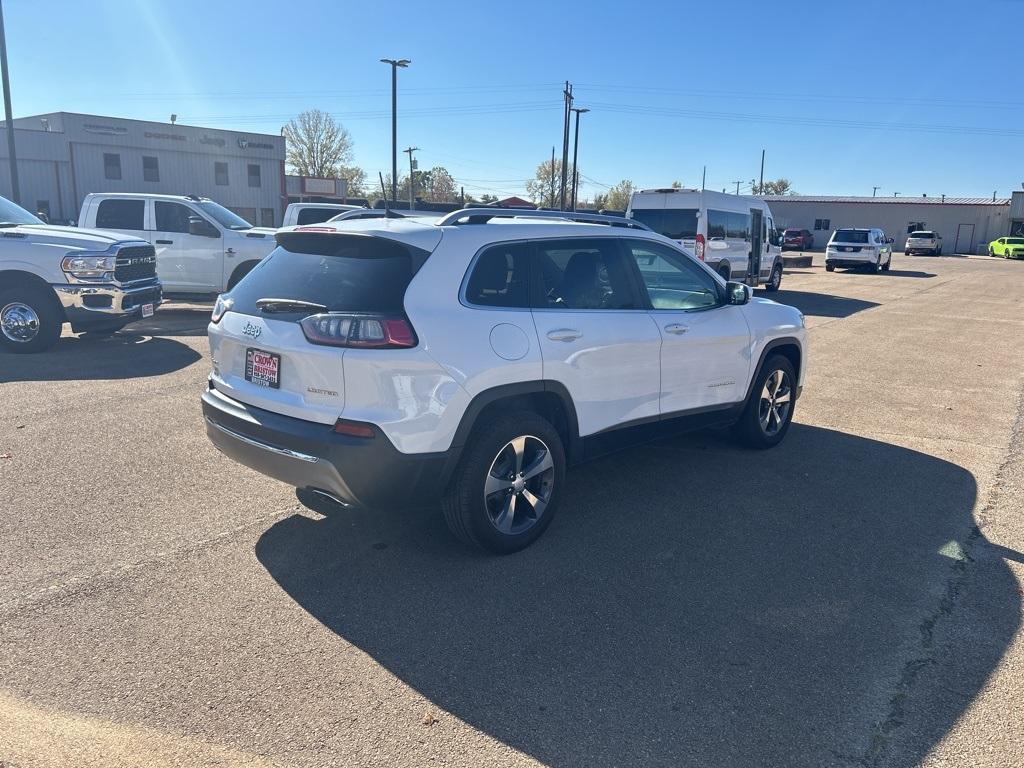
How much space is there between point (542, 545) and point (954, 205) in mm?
71989

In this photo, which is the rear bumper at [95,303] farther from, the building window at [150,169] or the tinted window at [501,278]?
the building window at [150,169]

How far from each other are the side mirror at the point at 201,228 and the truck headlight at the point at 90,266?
12.1 ft

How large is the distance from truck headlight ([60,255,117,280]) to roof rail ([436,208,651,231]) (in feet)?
21.3

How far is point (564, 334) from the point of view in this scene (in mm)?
4285

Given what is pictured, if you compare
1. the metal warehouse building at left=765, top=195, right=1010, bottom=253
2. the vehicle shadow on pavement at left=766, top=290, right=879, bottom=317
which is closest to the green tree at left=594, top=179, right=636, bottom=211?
the metal warehouse building at left=765, top=195, right=1010, bottom=253

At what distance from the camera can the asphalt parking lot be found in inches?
110

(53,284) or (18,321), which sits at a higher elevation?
(53,284)

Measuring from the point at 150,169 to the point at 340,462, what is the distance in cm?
4927

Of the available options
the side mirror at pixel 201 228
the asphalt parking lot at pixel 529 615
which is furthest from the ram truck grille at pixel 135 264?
the asphalt parking lot at pixel 529 615

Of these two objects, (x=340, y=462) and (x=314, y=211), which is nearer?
(x=340, y=462)

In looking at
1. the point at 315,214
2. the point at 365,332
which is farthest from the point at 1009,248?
the point at 365,332

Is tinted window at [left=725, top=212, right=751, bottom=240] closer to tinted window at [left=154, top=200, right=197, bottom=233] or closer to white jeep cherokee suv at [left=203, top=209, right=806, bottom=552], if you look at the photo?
tinted window at [left=154, top=200, right=197, bottom=233]

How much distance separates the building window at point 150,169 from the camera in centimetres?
4606

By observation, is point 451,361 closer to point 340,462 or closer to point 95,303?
point 340,462
